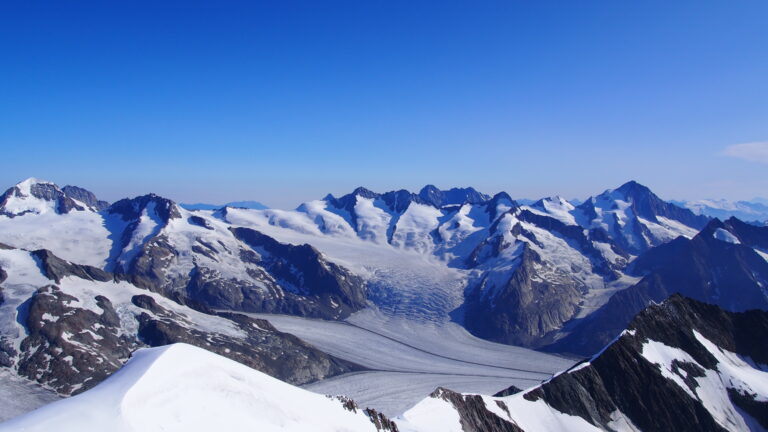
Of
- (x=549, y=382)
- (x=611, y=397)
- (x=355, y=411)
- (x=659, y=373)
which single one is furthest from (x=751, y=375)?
(x=355, y=411)

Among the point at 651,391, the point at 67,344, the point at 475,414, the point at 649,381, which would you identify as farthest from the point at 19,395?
the point at 649,381

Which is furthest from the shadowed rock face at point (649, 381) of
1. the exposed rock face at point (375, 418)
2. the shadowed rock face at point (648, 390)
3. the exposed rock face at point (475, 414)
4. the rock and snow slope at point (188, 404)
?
the rock and snow slope at point (188, 404)

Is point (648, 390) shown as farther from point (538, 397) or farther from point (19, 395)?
point (19, 395)

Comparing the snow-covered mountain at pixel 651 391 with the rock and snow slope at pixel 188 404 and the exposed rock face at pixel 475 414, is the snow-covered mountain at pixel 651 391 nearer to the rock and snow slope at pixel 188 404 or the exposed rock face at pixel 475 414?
the exposed rock face at pixel 475 414

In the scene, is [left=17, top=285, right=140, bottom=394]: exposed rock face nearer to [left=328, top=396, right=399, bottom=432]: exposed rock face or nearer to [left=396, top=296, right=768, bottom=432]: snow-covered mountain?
[left=328, top=396, right=399, bottom=432]: exposed rock face

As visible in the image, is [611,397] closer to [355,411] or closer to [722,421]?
[722,421]

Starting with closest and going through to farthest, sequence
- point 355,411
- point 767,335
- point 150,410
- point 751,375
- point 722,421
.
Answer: point 150,410
point 355,411
point 722,421
point 751,375
point 767,335
